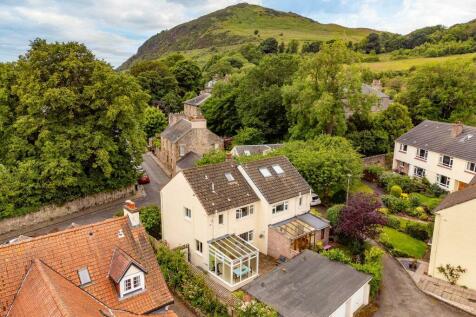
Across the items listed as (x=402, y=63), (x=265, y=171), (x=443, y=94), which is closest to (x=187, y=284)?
(x=265, y=171)

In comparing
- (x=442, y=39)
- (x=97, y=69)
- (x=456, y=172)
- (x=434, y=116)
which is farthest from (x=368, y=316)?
(x=442, y=39)

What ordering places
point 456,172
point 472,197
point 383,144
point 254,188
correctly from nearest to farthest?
1. point 472,197
2. point 254,188
3. point 456,172
4. point 383,144

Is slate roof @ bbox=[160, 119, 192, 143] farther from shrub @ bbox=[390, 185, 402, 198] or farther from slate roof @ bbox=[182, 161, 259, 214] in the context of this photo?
shrub @ bbox=[390, 185, 402, 198]

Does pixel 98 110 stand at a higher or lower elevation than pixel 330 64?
lower

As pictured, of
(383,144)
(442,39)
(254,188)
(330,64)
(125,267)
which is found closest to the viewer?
(125,267)

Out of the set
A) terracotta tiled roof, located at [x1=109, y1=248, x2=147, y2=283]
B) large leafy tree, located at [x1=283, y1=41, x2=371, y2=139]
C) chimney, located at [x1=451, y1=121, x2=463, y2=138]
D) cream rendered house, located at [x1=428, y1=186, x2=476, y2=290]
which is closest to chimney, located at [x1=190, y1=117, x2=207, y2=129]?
large leafy tree, located at [x1=283, y1=41, x2=371, y2=139]

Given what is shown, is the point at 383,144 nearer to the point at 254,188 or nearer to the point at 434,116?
the point at 434,116

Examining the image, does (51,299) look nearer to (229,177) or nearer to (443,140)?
(229,177)
